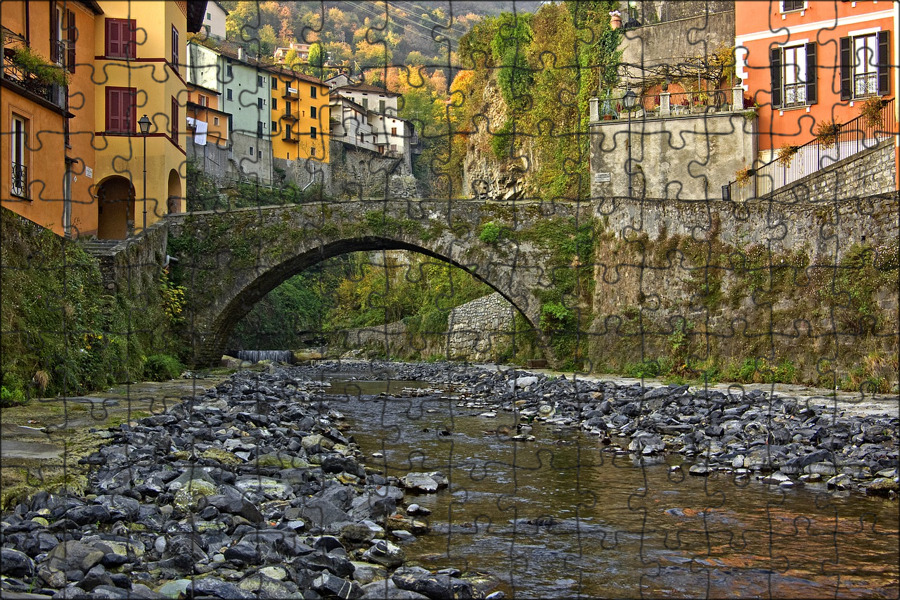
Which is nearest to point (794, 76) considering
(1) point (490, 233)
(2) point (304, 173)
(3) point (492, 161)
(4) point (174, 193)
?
(1) point (490, 233)

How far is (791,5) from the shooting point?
46.3ft

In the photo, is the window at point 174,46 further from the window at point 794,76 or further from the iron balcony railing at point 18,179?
the window at point 794,76

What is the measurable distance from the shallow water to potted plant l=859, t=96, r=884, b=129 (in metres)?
8.27

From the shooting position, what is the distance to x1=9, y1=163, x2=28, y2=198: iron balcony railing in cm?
1055

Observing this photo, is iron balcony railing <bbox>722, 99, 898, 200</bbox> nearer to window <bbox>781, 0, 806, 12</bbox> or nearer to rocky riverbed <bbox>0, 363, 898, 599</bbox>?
window <bbox>781, 0, 806, 12</bbox>

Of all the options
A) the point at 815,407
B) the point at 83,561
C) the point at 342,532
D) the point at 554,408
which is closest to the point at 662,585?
the point at 342,532

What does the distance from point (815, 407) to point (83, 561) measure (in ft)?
28.6

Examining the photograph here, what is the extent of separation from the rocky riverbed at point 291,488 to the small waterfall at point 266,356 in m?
21.8

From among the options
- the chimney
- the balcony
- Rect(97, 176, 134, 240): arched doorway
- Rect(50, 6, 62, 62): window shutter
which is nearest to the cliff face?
the chimney

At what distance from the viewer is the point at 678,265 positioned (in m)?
16.9

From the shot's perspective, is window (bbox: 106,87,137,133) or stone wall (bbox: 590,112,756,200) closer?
window (bbox: 106,87,137,133)

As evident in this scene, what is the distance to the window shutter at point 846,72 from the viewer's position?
14.8 metres

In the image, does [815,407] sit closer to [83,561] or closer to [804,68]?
[804,68]

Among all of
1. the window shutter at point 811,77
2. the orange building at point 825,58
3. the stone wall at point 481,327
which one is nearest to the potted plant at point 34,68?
the orange building at point 825,58
